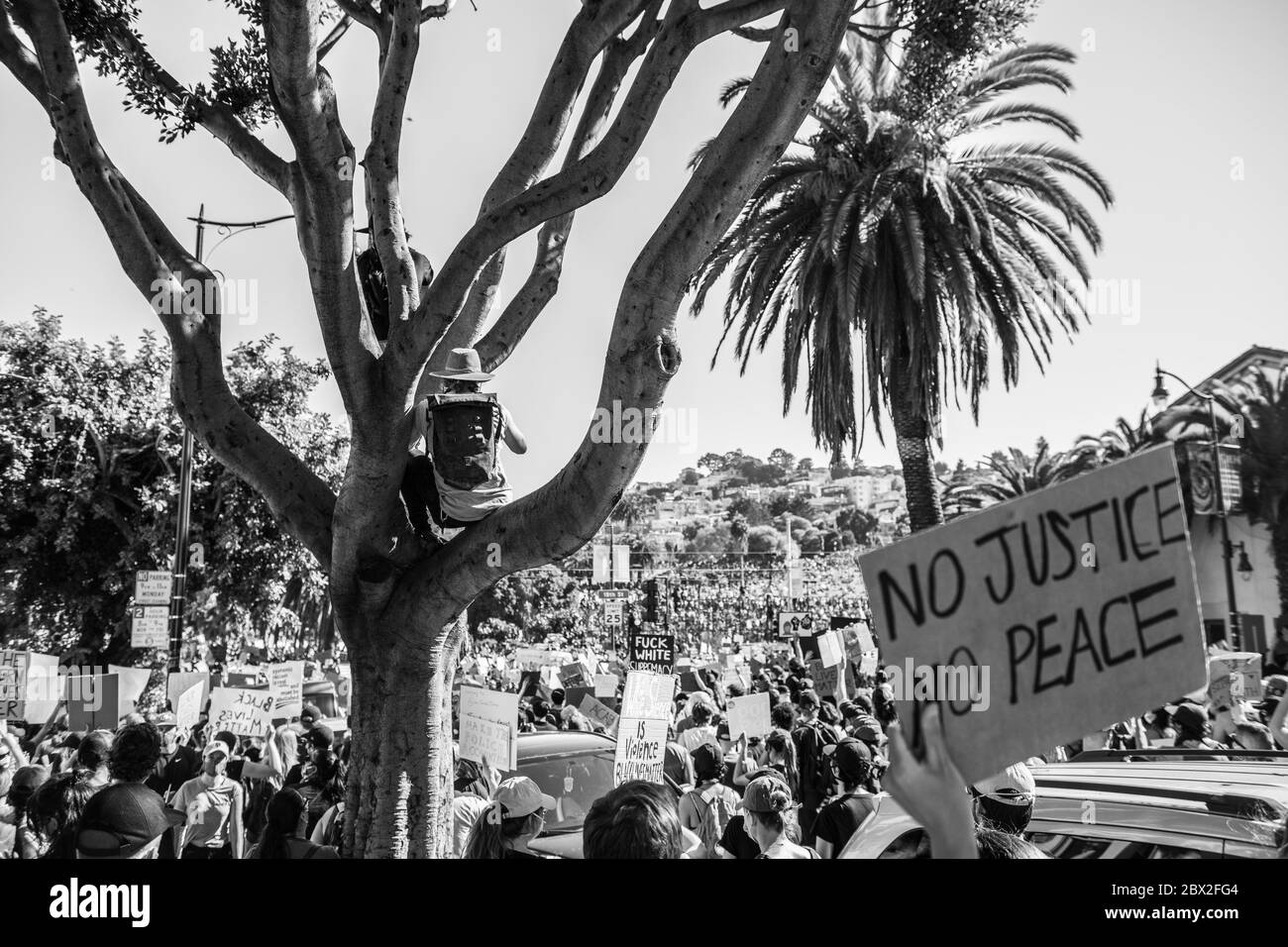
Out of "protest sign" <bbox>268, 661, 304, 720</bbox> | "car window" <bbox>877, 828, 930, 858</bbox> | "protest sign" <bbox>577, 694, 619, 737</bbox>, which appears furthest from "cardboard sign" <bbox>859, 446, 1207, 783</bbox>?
"protest sign" <bbox>268, 661, 304, 720</bbox>

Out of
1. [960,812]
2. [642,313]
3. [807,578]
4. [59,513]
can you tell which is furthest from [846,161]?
[807,578]

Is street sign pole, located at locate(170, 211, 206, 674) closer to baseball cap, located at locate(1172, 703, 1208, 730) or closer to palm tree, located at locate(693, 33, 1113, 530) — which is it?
palm tree, located at locate(693, 33, 1113, 530)

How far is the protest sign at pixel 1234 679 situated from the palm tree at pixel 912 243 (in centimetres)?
434

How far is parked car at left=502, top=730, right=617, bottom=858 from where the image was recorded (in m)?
7.08

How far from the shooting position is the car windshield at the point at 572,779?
23.5 ft

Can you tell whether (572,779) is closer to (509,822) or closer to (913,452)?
(509,822)

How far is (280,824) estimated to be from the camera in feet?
17.0

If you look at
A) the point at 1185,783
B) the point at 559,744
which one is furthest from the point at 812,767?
the point at 1185,783

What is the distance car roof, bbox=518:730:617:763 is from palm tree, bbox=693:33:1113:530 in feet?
25.9

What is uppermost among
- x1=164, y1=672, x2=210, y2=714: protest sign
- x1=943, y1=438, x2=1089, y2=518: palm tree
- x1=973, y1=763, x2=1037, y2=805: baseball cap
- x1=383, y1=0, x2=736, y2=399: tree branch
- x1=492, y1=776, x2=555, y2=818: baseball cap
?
x1=943, y1=438, x2=1089, y2=518: palm tree

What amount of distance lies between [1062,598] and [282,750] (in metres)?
8.23

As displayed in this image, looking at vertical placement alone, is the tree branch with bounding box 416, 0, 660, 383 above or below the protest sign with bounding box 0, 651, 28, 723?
above

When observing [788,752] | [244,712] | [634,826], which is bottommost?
[788,752]

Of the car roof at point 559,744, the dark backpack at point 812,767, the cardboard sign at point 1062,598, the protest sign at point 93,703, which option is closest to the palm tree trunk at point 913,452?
the dark backpack at point 812,767
